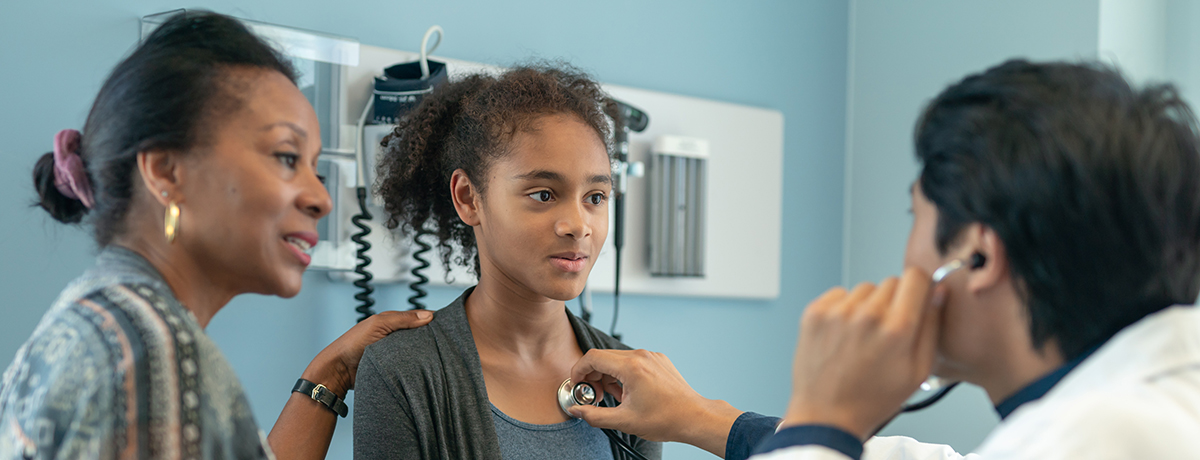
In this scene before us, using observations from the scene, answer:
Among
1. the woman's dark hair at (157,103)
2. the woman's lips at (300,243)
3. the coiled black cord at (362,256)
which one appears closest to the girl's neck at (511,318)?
the coiled black cord at (362,256)

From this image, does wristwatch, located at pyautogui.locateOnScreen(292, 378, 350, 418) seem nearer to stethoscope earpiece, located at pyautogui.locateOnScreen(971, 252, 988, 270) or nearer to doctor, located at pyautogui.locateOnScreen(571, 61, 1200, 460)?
doctor, located at pyautogui.locateOnScreen(571, 61, 1200, 460)

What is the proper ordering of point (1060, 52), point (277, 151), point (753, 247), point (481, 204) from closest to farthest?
point (277, 151) < point (481, 204) < point (1060, 52) < point (753, 247)

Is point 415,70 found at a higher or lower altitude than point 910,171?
higher

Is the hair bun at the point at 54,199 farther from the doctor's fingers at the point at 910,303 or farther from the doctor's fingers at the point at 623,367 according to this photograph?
the doctor's fingers at the point at 910,303

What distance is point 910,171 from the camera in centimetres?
246

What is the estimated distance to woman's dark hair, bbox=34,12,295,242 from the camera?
89cm

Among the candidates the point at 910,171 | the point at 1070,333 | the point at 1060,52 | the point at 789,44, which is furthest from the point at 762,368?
the point at 1070,333

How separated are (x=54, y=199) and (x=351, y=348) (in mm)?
545

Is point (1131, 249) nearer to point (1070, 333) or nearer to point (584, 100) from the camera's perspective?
point (1070, 333)

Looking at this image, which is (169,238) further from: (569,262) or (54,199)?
(569,262)

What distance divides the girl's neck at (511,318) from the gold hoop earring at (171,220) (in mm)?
594

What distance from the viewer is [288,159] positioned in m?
0.96

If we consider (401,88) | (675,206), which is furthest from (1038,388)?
(675,206)

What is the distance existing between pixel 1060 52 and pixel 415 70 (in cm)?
152
